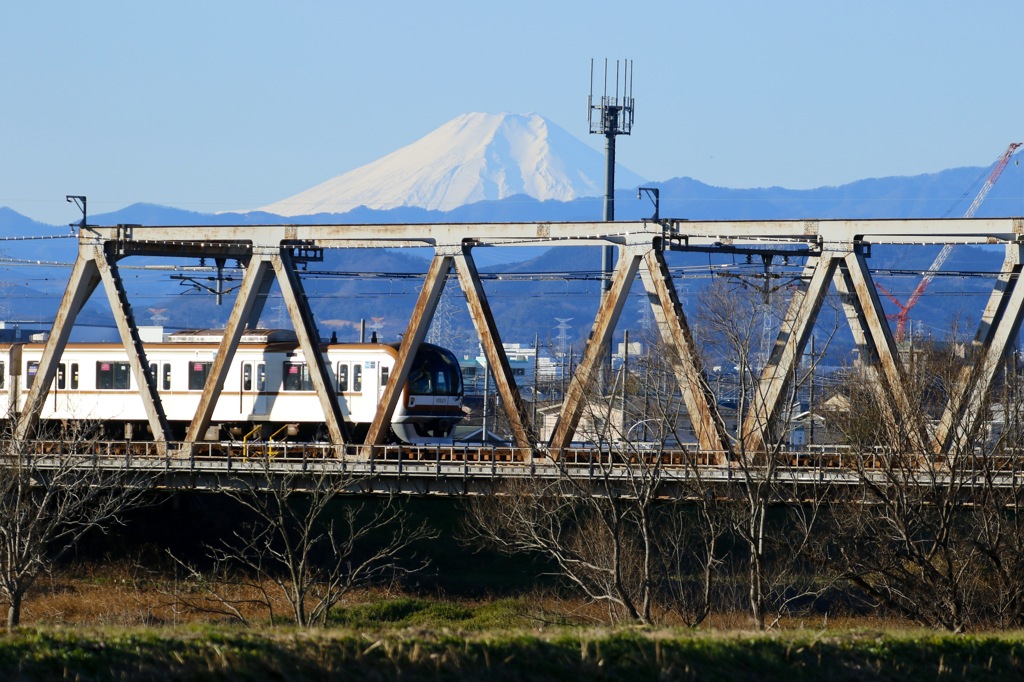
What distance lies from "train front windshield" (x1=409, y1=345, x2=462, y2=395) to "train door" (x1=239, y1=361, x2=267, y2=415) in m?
6.38

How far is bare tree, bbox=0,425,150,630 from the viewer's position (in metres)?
42.3

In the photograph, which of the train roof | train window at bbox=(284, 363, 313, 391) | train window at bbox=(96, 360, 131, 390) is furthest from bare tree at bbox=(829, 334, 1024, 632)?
train window at bbox=(96, 360, 131, 390)

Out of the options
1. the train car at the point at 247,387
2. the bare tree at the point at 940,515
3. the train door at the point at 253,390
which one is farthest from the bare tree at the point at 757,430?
the train door at the point at 253,390

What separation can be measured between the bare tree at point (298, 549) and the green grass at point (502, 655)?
13.7 metres

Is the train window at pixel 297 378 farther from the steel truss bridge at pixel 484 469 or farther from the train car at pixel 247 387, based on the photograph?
the steel truss bridge at pixel 484 469

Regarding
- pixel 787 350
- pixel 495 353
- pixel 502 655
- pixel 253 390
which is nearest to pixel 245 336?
pixel 253 390

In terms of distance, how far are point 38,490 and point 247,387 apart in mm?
10634

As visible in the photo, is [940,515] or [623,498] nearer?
[940,515]

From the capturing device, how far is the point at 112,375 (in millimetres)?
58531

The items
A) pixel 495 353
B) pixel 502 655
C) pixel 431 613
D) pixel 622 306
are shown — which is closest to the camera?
pixel 502 655

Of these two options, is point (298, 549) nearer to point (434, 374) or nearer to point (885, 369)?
point (434, 374)

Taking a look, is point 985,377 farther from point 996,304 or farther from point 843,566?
point 843,566

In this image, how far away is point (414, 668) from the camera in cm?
2130

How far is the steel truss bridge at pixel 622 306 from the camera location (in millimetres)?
40000
